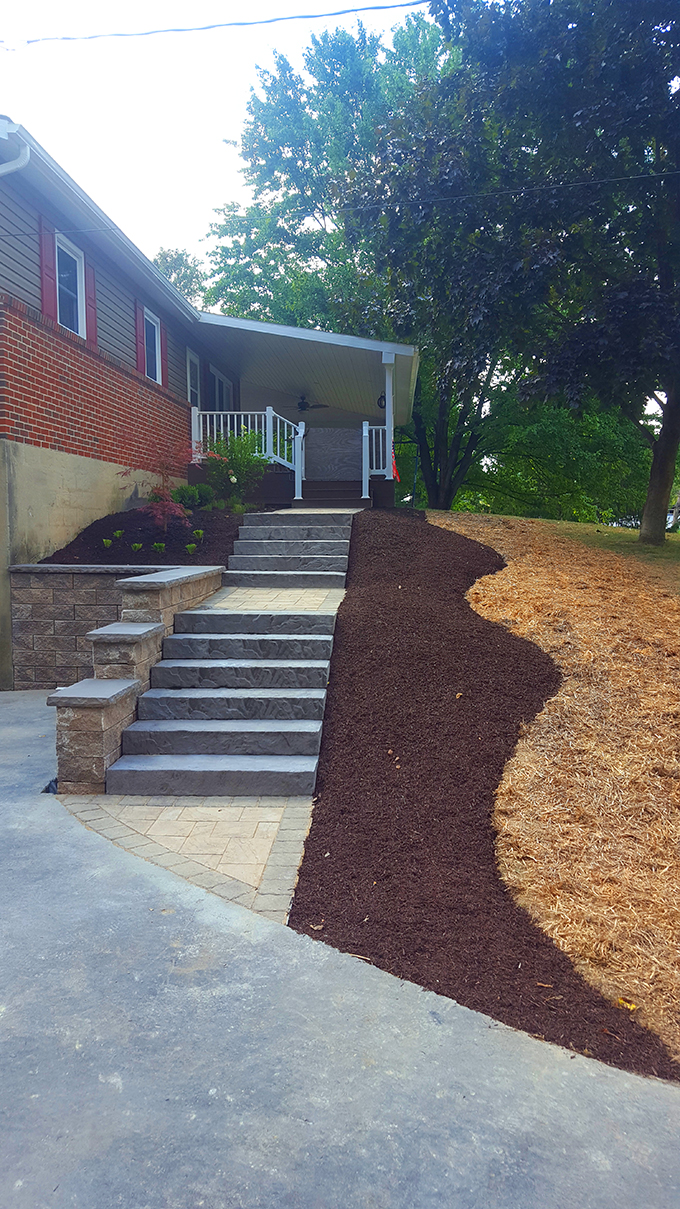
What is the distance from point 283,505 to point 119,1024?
10.6 m

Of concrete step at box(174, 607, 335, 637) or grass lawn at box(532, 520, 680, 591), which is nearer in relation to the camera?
concrete step at box(174, 607, 335, 637)

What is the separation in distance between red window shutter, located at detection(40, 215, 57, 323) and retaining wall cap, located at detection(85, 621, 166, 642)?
4.61 m

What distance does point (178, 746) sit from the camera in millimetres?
4578

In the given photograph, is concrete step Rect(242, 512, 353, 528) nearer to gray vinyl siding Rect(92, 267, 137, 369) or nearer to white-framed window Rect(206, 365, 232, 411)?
gray vinyl siding Rect(92, 267, 137, 369)

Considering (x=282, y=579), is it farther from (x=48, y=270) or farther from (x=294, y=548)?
(x=48, y=270)

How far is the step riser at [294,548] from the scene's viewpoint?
27.0 ft

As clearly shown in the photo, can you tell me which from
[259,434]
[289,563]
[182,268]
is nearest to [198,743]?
[289,563]

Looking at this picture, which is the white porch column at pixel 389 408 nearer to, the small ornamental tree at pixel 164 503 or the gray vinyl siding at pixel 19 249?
the small ornamental tree at pixel 164 503

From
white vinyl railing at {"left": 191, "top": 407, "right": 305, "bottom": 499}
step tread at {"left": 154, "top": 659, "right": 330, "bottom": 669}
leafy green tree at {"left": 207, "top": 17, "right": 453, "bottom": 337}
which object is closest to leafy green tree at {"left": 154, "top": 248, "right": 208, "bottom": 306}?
leafy green tree at {"left": 207, "top": 17, "right": 453, "bottom": 337}

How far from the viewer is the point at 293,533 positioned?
887cm

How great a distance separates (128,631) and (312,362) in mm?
10157

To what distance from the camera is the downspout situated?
261 inches

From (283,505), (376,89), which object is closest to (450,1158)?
(283,505)

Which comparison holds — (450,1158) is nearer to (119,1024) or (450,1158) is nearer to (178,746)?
(119,1024)
